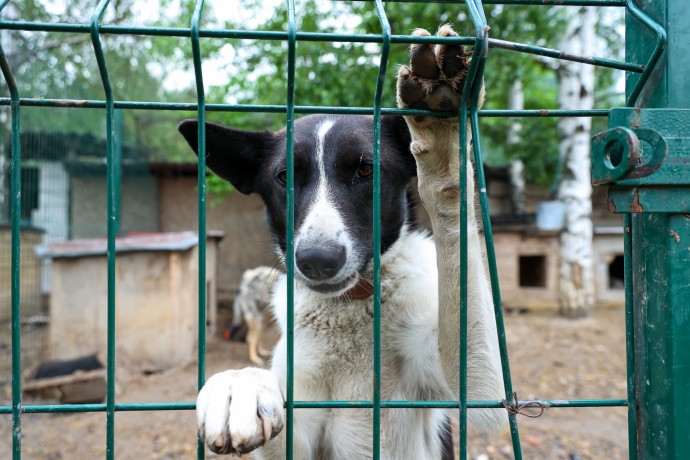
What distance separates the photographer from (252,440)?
3.49 feet

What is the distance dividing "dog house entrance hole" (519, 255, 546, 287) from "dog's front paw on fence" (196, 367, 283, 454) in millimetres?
8399

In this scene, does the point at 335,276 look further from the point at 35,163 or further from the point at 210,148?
the point at 35,163

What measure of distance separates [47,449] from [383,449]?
2972 mm

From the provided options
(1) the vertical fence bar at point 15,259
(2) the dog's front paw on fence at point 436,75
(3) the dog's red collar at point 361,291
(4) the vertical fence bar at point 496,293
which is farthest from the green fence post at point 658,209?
(1) the vertical fence bar at point 15,259

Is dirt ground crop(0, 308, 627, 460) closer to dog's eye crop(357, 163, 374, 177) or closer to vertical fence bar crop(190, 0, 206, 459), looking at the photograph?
dog's eye crop(357, 163, 374, 177)

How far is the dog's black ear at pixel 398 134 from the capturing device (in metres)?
1.95

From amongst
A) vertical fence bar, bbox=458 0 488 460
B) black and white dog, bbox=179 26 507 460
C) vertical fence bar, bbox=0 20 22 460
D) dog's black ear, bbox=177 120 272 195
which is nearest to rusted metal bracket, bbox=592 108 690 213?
vertical fence bar, bbox=458 0 488 460

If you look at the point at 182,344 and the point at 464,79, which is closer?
the point at 464,79

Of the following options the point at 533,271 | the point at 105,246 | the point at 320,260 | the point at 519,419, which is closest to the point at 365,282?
the point at 320,260

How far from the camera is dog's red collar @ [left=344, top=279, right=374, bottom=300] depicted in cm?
181

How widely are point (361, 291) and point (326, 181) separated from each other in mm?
415

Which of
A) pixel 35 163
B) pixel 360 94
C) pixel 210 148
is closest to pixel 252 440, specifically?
pixel 210 148

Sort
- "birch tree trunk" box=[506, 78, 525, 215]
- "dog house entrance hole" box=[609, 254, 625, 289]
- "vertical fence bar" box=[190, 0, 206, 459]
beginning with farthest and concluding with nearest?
"dog house entrance hole" box=[609, 254, 625, 289] → "birch tree trunk" box=[506, 78, 525, 215] → "vertical fence bar" box=[190, 0, 206, 459]

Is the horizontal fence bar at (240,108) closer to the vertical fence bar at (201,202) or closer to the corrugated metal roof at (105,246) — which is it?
the vertical fence bar at (201,202)
